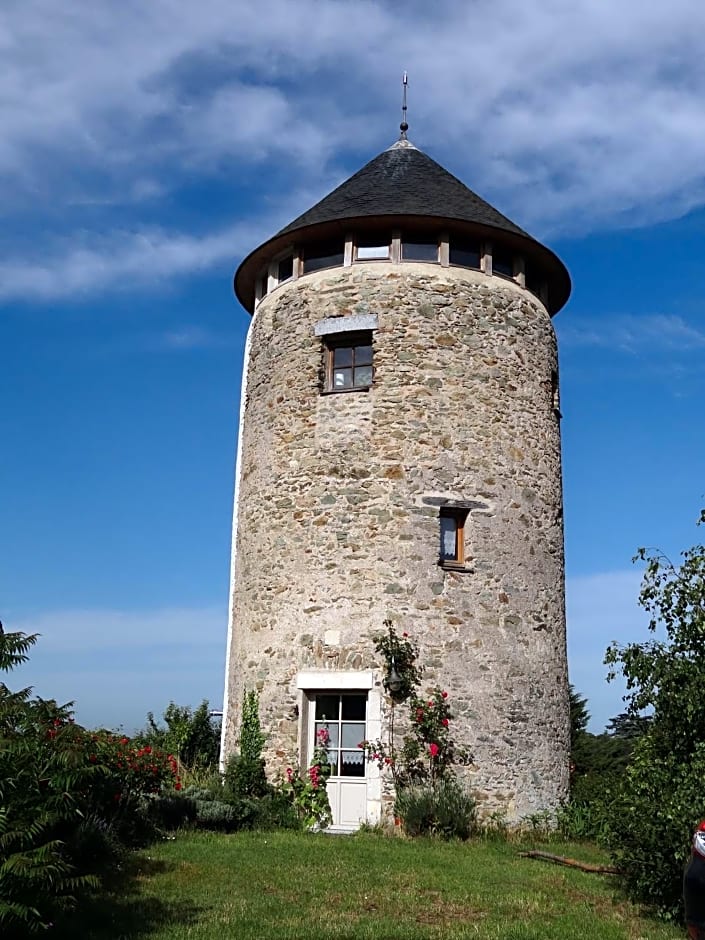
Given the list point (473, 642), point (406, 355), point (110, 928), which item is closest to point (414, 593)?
point (473, 642)

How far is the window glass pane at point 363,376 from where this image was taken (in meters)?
13.8

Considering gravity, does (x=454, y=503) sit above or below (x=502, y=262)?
below

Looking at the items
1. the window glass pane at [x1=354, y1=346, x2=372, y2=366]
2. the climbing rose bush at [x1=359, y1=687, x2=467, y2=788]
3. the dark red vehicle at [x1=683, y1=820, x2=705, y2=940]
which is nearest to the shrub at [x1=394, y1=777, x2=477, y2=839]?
the climbing rose bush at [x1=359, y1=687, x2=467, y2=788]

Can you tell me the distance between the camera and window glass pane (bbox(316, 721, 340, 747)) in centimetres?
1274

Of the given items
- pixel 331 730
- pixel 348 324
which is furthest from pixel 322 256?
pixel 331 730

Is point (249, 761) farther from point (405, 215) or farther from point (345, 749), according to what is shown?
point (405, 215)

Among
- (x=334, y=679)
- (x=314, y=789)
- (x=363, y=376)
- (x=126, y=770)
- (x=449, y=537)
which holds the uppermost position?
(x=363, y=376)

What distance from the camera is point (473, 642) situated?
12.8m

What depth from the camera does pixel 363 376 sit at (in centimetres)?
1387

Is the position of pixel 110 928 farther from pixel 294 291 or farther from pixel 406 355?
pixel 294 291

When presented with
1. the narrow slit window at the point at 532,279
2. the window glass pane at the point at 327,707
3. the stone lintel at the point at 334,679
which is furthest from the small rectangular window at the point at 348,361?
the window glass pane at the point at 327,707

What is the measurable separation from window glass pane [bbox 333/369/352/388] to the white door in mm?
4304

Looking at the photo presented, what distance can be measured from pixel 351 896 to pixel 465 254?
9.24m

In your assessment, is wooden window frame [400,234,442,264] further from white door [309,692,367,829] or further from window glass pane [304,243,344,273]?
white door [309,692,367,829]
